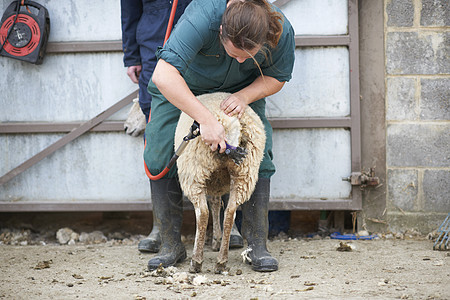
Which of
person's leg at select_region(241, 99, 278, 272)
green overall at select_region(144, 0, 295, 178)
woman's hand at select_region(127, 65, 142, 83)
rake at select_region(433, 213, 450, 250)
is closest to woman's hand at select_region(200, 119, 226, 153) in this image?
green overall at select_region(144, 0, 295, 178)

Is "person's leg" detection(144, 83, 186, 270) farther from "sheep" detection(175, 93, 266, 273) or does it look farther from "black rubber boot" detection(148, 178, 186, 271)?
"sheep" detection(175, 93, 266, 273)

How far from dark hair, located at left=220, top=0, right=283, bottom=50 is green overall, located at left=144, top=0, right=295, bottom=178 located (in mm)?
156

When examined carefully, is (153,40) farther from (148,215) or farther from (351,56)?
(148,215)

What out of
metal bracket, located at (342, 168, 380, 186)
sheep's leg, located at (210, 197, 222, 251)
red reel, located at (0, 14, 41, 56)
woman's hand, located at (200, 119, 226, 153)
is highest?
red reel, located at (0, 14, 41, 56)

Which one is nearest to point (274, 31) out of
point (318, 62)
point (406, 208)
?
point (318, 62)

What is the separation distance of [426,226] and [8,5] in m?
3.80

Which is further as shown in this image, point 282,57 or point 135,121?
point 135,121

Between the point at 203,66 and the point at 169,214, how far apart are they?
3.18 feet

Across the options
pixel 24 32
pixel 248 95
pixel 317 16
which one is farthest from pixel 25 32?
pixel 317 16

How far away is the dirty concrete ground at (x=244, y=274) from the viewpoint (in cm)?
261

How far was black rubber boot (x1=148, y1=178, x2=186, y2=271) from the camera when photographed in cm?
321

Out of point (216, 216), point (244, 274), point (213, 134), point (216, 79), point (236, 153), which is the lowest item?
point (244, 274)

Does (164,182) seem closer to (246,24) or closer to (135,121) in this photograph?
(135,121)

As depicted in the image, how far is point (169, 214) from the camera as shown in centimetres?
326
